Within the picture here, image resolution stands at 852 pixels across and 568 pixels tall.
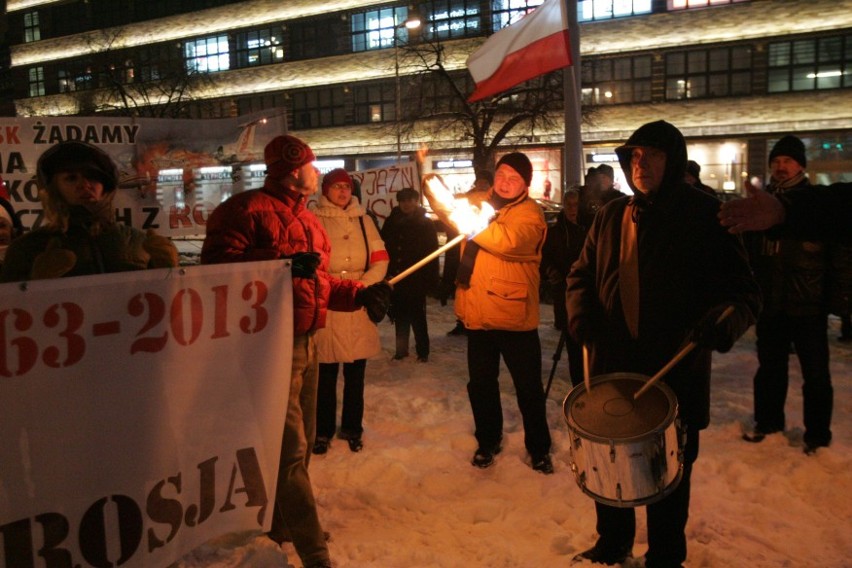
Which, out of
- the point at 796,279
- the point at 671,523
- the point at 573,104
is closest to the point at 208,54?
the point at 573,104

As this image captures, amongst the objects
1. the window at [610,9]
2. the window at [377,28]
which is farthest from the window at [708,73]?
the window at [377,28]

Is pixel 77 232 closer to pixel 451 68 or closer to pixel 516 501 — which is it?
pixel 516 501

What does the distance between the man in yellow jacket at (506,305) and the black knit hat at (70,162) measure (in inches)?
94.6

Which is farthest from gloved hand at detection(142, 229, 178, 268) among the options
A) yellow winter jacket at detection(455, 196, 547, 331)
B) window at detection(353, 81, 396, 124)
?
window at detection(353, 81, 396, 124)

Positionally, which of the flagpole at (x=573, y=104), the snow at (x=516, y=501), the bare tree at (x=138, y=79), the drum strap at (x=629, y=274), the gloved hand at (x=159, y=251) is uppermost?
the bare tree at (x=138, y=79)

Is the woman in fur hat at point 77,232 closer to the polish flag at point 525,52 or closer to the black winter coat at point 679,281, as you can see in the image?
the black winter coat at point 679,281

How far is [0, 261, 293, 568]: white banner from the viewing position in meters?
2.25

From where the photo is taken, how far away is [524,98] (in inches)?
1222

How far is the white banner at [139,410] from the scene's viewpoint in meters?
2.25

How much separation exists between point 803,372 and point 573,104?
5557 mm

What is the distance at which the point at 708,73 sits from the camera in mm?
31156

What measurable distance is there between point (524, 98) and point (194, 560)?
29895mm

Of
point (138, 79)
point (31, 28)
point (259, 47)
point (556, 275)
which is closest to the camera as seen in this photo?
point (556, 275)

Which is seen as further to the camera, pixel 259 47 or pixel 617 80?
pixel 259 47
